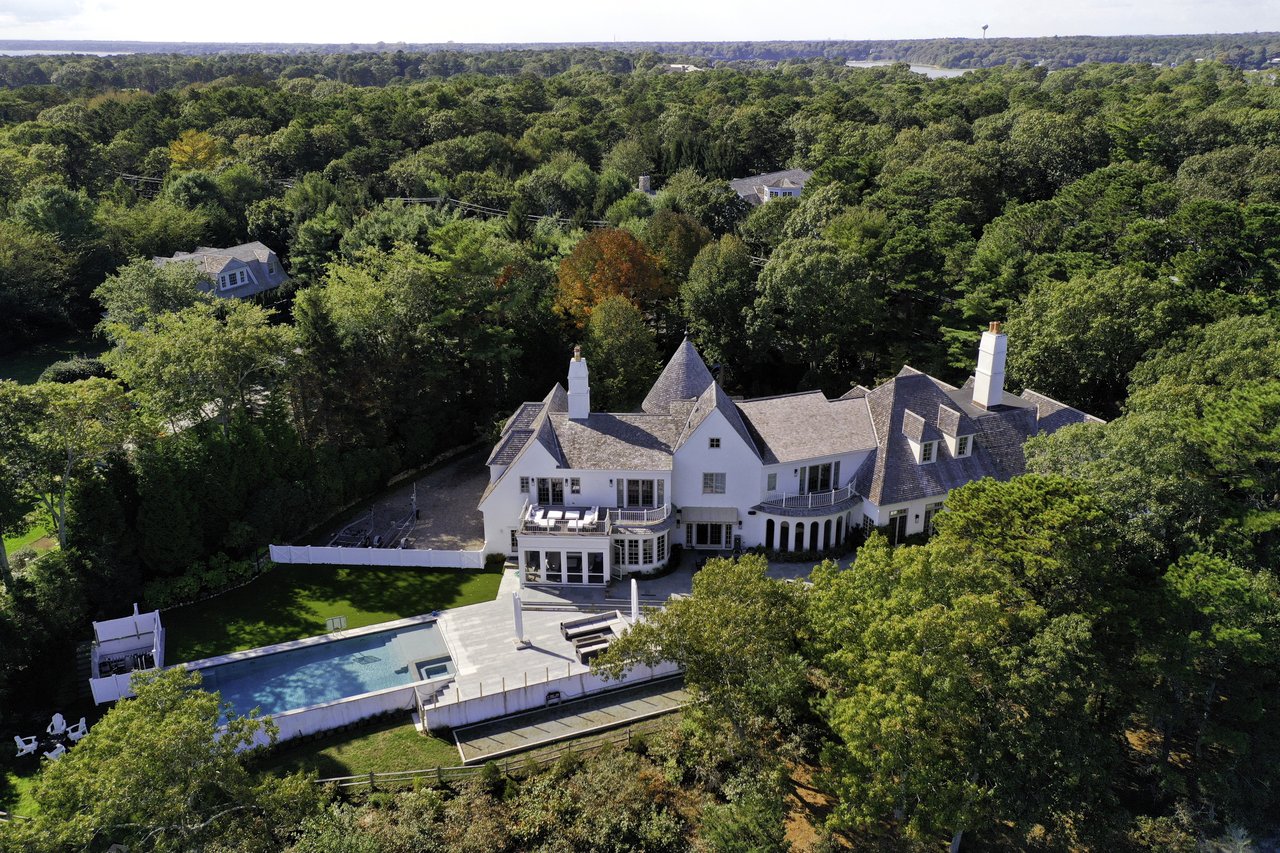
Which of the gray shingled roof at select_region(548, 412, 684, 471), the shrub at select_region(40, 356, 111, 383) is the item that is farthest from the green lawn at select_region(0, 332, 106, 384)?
the gray shingled roof at select_region(548, 412, 684, 471)

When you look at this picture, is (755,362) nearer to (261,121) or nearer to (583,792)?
(583,792)

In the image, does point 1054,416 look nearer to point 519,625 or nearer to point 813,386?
point 813,386

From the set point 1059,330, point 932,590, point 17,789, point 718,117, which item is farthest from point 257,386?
point 718,117

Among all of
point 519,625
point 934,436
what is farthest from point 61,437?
point 934,436

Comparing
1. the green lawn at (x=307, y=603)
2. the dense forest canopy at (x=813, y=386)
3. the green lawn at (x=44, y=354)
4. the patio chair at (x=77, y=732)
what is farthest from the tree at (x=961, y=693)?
the green lawn at (x=44, y=354)

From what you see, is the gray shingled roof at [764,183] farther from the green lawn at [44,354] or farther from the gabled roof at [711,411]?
the green lawn at [44,354]

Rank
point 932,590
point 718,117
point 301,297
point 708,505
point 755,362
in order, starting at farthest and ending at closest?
point 718,117 → point 755,362 → point 301,297 → point 708,505 → point 932,590

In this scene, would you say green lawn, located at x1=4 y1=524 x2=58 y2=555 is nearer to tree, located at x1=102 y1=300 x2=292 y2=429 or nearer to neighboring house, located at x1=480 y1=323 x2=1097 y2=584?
tree, located at x1=102 y1=300 x2=292 y2=429
